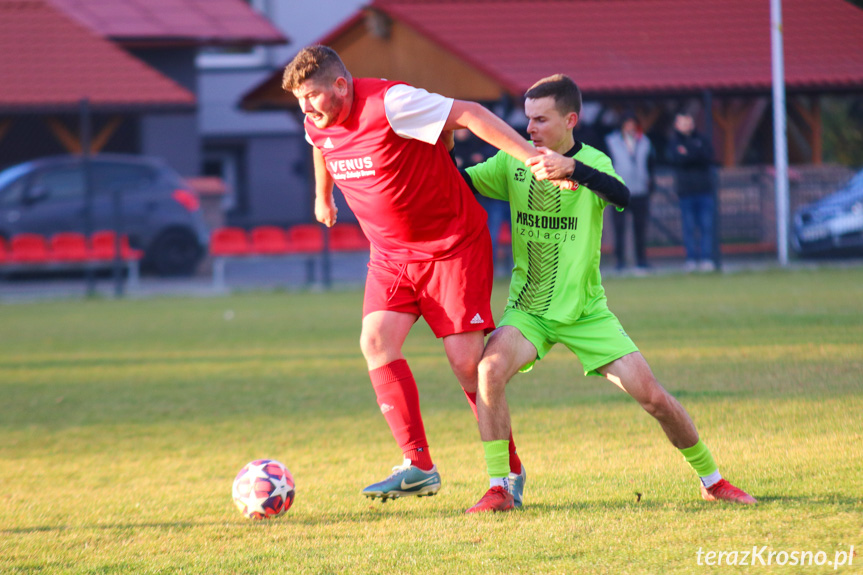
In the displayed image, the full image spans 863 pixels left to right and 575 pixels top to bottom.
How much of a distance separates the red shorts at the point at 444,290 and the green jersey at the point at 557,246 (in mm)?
130

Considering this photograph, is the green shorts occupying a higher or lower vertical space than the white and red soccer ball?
higher

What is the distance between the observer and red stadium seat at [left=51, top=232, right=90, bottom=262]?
55.2 ft

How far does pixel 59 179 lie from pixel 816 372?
14590mm

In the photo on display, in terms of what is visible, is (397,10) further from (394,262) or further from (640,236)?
(394,262)

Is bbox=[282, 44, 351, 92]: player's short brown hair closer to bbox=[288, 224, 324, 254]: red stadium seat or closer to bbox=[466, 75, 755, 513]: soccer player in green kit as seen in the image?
bbox=[466, 75, 755, 513]: soccer player in green kit

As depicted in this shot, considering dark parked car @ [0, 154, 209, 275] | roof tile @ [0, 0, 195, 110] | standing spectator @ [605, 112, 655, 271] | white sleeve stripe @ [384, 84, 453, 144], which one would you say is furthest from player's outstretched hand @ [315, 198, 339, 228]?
roof tile @ [0, 0, 195, 110]

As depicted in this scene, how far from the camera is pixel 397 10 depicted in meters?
21.5

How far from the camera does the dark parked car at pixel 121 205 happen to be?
1830 cm

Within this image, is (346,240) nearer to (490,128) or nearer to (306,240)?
(306,240)

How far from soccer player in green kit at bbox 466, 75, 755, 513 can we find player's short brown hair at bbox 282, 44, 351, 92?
0.79 metres

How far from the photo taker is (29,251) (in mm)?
16859

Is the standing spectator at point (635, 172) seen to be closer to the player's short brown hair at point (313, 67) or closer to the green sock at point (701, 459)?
the green sock at point (701, 459)

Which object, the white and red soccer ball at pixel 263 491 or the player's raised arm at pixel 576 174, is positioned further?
the white and red soccer ball at pixel 263 491

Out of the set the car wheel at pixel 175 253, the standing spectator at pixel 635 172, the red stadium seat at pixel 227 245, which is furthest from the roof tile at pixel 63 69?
the standing spectator at pixel 635 172
